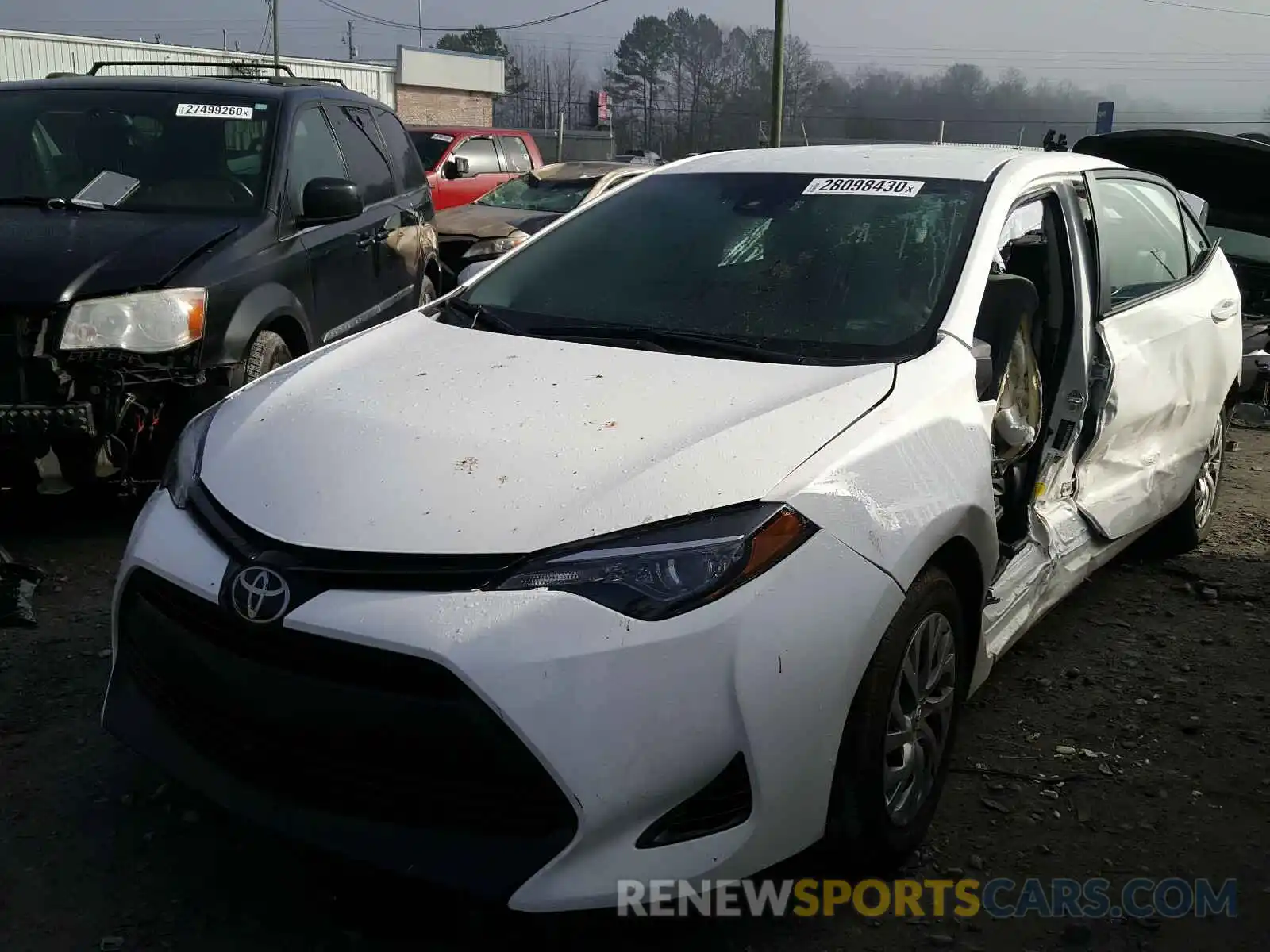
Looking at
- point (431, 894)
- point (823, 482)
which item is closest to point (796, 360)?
point (823, 482)

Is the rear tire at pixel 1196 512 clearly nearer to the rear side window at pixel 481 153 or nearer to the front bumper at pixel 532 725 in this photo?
the front bumper at pixel 532 725

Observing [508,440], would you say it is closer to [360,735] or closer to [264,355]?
[360,735]

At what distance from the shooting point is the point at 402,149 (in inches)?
284

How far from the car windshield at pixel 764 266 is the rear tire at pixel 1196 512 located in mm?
2181

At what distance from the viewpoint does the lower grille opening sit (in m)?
2.17

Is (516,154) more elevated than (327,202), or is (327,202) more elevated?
(516,154)

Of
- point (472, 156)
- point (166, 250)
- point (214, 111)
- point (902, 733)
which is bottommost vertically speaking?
point (902, 733)

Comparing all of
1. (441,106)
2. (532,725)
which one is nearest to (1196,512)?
(532,725)

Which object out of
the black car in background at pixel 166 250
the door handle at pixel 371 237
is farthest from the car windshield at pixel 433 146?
the door handle at pixel 371 237

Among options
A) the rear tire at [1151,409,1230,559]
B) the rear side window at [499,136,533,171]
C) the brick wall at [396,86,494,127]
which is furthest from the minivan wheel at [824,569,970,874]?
the brick wall at [396,86,494,127]

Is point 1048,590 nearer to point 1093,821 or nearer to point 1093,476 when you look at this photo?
point 1093,476

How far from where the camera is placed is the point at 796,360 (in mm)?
3014

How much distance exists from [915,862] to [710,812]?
2.88ft

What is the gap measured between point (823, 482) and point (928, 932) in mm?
1021
